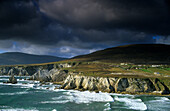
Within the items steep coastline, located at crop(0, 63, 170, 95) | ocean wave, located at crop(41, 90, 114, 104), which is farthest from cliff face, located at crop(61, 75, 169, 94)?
ocean wave, located at crop(41, 90, 114, 104)

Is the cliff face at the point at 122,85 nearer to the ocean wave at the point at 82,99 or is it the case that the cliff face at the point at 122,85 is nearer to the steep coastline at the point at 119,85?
the steep coastline at the point at 119,85

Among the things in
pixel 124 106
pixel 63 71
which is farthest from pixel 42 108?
pixel 63 71

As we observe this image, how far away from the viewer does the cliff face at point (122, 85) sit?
189ft

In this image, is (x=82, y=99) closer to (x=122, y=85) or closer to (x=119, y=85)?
(x=119, y=85)

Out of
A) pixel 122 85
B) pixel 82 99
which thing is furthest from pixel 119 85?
pixel 82 99

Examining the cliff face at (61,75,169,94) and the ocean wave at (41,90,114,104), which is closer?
the ocean wave at (41,90,114,104)

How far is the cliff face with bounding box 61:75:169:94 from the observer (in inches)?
2271

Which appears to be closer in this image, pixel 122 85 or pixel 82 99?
pixel 82 99

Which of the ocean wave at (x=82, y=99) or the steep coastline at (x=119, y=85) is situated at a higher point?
the steep coastline at (x=119, y=85)

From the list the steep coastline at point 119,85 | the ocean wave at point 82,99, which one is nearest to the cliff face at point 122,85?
→ the steep coastline at point 119,85

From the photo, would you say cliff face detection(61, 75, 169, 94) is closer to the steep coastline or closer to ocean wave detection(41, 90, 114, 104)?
the steep coastline

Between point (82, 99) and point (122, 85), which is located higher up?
point (122, 85)

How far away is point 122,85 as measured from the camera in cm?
6078

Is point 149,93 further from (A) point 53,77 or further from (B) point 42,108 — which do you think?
(A) point 53,77
